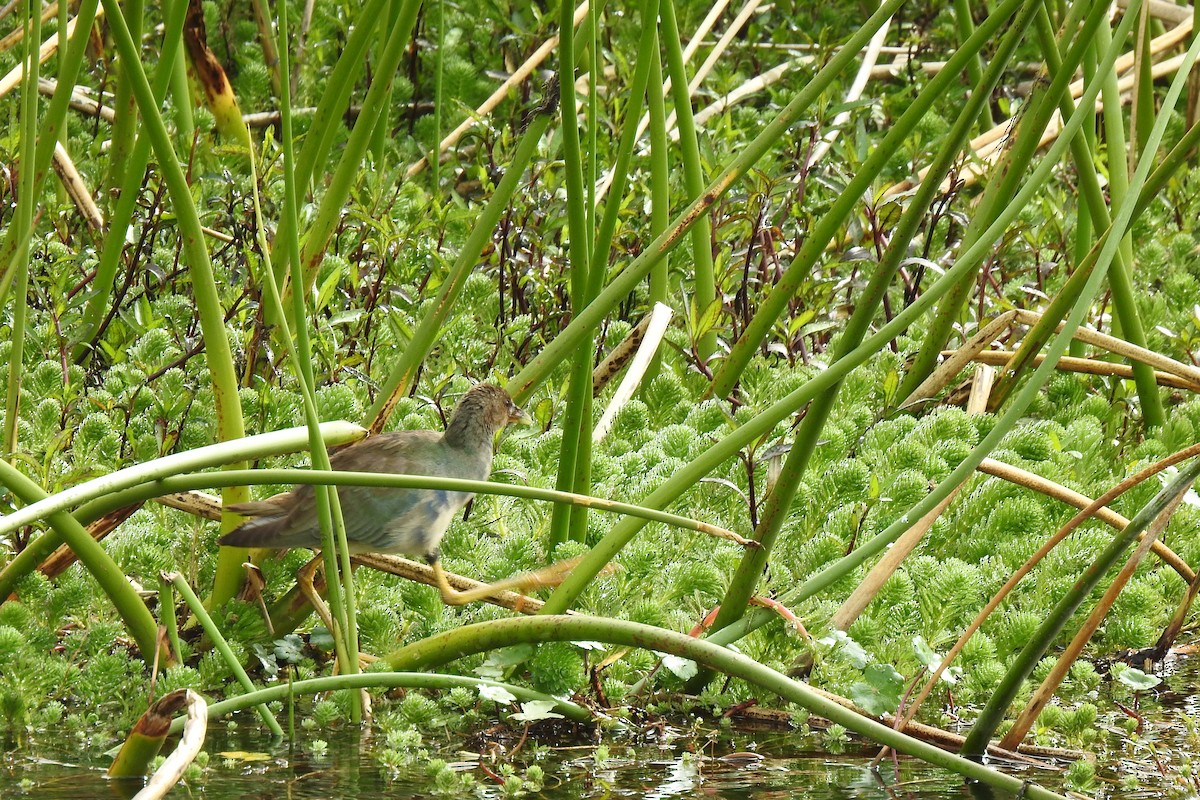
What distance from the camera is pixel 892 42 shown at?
25.0 feet

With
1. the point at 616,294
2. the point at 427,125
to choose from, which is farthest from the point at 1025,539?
the point at 427,125

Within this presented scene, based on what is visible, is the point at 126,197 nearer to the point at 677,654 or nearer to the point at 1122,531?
the point at 677,654

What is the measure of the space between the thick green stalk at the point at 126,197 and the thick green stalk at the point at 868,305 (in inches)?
52.0

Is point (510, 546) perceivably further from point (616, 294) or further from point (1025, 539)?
point (1025, 539)

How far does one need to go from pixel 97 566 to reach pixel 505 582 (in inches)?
30.6

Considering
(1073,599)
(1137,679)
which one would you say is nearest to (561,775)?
(1073,599)

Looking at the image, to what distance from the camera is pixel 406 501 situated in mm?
2936

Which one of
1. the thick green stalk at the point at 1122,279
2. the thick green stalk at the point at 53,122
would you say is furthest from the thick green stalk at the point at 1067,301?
the thick green stalk at the point at 53,122

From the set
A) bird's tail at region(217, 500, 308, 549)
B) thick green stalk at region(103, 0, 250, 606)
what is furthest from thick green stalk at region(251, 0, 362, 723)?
bird's tail at region(217, 500, 308, 549)

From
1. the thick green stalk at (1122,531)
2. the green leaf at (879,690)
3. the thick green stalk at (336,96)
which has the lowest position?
the green leaf at (879,690)

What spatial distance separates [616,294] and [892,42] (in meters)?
5.52

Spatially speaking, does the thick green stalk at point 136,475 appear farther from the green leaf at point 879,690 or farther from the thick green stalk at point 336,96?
the green leaf at point 879,690

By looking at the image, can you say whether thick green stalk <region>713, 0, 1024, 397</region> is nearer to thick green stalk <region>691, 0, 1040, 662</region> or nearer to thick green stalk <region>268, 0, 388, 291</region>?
thick green stalk <region>691, 0, 1040, 662</region>

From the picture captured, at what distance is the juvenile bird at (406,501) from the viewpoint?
9.19ft
